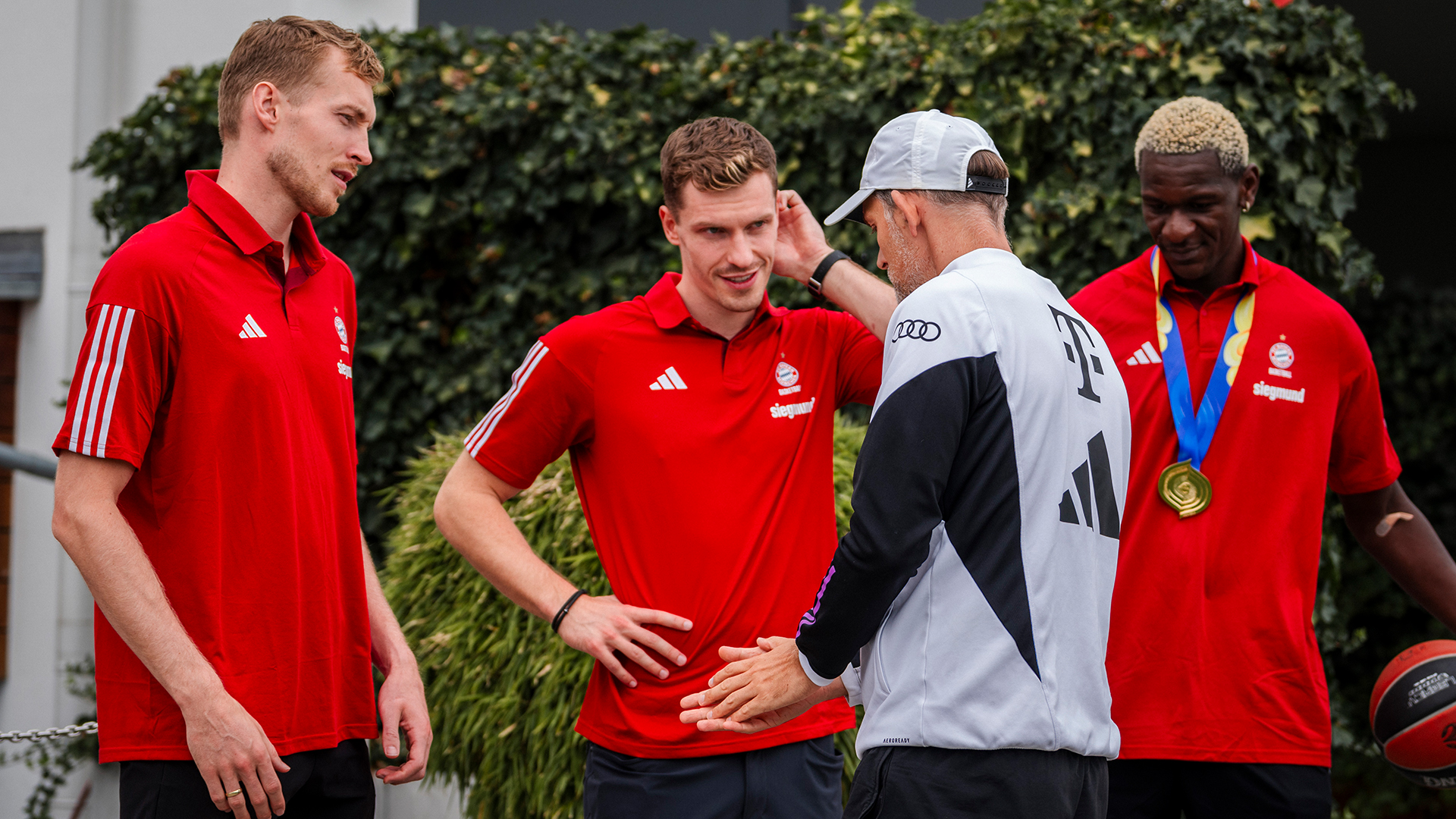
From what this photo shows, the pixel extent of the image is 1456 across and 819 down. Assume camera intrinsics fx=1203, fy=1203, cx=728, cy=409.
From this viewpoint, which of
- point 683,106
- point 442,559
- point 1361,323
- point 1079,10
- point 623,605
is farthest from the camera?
point 1361,323

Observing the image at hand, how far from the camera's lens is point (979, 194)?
97.7 inches

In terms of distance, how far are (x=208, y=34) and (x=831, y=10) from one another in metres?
3.90

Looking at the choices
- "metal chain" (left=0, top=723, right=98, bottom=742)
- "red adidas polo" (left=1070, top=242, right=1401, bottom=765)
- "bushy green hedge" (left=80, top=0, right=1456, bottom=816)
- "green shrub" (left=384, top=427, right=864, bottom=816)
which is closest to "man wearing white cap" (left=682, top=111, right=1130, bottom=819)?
"red adidas polo" (left=1070, top=242, right=1401, bottom=765)

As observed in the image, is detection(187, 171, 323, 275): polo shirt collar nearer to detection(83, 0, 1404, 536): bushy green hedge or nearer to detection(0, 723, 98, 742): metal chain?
detection(0, 723, 98, 742): metal chain

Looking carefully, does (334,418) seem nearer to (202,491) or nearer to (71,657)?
(202,491)

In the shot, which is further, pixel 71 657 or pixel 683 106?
pixel 71 657

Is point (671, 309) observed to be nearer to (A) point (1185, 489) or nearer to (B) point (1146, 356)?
(B) point (1146, 356)

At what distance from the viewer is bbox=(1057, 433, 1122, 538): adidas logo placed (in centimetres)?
222

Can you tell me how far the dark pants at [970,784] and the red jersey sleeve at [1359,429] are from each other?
1740 mm

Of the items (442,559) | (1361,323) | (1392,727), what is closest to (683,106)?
(442,559)

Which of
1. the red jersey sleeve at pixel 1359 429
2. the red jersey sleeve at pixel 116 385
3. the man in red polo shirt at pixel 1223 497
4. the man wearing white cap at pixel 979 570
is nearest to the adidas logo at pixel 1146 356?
the man in red polo shirt at pixel 1223 497

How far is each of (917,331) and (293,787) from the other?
1546mm

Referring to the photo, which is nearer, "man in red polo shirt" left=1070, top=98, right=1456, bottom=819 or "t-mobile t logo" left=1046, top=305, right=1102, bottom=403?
"t-mobile t logo" left=1046, top=305, right=1102, bottom=403

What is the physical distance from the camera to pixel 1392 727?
351cm
